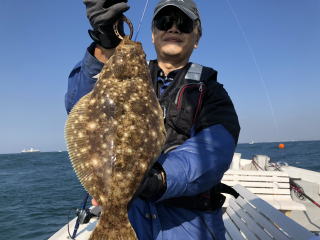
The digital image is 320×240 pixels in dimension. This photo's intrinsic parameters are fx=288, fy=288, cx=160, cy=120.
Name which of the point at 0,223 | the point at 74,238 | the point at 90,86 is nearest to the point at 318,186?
the point at 74,238

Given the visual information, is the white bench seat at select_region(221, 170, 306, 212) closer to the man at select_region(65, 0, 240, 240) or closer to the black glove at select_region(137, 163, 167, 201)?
the man at select_region(65, 0, 240, 240)

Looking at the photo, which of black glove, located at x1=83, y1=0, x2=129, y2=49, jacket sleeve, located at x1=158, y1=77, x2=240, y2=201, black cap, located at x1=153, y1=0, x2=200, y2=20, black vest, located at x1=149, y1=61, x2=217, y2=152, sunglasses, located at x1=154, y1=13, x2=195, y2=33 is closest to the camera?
jacket sleeve, located at x1=158, y1=77, x2=240, y2=201

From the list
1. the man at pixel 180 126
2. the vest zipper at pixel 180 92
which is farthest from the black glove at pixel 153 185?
the vest zipper at pixel 180 92

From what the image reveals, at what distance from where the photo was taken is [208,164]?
2369 mm

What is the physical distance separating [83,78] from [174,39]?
1058 millimetres

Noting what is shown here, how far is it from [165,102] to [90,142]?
3.29 feet

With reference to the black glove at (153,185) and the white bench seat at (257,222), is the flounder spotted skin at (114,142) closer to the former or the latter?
the black glove at (153,185)

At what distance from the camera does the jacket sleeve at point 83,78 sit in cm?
286

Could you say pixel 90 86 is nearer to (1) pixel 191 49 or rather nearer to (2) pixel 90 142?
(2) pixel 90 142

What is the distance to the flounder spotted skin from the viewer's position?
6.81 ft

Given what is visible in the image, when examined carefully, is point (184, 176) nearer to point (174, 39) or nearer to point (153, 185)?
point (153, 185)

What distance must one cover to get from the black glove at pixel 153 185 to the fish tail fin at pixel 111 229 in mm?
232

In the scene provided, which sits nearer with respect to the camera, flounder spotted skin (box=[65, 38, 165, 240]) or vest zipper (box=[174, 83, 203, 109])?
flounder spotted skin (box=[65, 38, 165, 240])

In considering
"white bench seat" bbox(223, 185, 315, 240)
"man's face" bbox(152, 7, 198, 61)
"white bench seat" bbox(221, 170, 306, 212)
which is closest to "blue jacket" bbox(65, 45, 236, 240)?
"man's face" bbox(152, 7, 198, 61)
